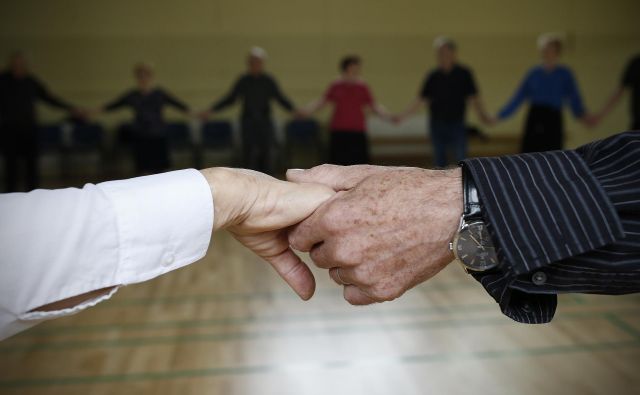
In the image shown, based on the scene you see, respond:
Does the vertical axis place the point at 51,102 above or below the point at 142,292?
above

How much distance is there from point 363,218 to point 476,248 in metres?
0.26

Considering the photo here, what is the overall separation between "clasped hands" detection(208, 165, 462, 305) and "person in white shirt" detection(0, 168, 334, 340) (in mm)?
79

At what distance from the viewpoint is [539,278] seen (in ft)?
3.42

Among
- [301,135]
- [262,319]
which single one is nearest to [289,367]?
[262,319]

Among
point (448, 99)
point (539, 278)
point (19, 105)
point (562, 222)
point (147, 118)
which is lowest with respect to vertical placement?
point (147, 118)

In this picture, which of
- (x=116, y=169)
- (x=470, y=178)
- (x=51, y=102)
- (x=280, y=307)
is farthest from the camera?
(x=116, y=169)

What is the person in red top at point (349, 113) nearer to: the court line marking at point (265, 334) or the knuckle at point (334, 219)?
the court line marking at point (265, 334)

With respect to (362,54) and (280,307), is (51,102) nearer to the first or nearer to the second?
(280,307)

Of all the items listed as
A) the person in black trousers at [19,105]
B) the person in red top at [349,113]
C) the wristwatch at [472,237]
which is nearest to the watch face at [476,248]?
the wristwatch at [472,237]

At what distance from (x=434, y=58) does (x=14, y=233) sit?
1072cm

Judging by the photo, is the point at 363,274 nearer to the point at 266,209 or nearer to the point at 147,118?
the point at 266,209

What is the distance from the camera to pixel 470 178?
1176 mm

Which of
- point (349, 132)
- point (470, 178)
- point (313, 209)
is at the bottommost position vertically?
point (349, 132)

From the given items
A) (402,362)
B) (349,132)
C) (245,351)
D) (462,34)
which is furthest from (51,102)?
(462,34)
